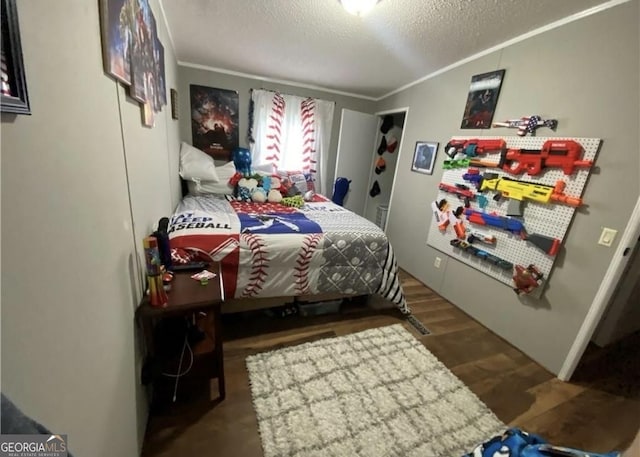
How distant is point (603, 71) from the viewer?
62.0 inches

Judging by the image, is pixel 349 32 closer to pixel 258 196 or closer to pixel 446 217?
pixel 258 196

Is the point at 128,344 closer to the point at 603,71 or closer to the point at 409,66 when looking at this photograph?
the point at 603,71

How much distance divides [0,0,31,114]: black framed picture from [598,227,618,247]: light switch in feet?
8.20

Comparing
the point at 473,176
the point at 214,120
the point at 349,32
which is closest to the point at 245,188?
the point at 214,120

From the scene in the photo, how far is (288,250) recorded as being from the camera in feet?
6.31

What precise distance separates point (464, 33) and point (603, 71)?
3.06 feet

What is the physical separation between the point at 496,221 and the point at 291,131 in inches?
112

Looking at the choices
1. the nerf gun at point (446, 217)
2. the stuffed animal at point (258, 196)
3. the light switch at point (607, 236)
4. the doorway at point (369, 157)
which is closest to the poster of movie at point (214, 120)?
the stuffed animal at point (258, 196)

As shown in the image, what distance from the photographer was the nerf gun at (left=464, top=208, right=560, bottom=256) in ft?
5.87

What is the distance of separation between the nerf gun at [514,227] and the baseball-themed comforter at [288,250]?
0.83 metres

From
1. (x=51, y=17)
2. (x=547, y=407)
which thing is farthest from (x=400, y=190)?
(x=51, y=17)

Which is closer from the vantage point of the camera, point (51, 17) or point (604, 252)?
point (51, 17)

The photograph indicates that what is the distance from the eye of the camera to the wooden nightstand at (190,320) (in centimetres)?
113

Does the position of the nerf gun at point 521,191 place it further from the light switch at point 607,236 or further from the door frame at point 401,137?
the door frame at point 401,137
